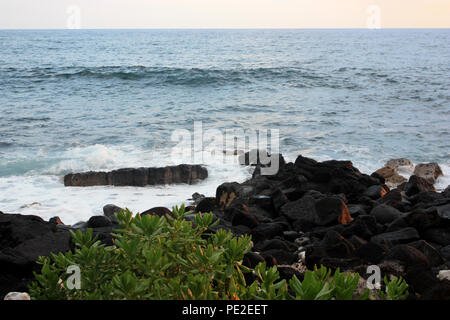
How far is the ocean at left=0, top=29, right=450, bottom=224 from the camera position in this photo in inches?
380

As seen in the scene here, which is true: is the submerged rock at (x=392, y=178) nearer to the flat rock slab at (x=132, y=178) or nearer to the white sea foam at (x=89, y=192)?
the white sea foam at (x=89, y=192)

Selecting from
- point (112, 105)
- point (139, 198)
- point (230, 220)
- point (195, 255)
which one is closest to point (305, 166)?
point (230, 220)

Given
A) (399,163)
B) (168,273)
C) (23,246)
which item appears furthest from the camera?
(399,163)

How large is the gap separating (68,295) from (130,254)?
326mm

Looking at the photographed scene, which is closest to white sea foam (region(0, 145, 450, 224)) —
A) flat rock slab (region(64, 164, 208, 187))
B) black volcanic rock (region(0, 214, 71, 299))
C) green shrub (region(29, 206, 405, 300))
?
flat rock slab (region(64, 164, 208, 187))

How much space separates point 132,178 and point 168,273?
7.63 meters

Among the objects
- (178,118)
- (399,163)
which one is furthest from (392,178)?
(178,118)

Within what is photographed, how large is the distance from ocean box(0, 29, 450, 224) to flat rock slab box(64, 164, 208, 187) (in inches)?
9.6

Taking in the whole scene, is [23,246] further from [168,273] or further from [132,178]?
[132,178]

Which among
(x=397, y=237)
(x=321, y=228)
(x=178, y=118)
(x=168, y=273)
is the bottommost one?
A: (x=321, y=228)

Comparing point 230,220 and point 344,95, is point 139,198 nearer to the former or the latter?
point 230,220

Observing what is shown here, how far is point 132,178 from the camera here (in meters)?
9.58

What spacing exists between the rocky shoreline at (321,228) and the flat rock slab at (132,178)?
210 cm

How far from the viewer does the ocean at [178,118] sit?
31.7 feet
